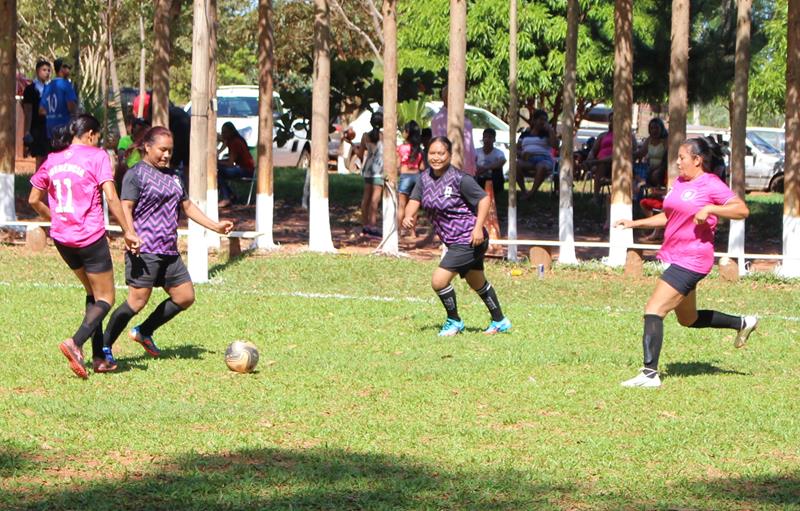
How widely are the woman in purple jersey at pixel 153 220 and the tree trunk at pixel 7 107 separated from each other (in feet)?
30.4

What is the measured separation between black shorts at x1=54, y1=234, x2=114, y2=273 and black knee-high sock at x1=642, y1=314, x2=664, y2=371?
3867 mm

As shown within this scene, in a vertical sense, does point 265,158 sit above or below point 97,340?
above

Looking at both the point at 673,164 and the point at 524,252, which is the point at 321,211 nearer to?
the point at 524,252

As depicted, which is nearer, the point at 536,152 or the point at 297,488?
the point at 297,488

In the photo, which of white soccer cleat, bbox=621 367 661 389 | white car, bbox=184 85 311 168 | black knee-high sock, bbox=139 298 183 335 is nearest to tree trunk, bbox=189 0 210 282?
black knee-high sock, bbox=139 298 183 335


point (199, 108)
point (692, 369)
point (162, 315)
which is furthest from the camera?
point (199, 108)

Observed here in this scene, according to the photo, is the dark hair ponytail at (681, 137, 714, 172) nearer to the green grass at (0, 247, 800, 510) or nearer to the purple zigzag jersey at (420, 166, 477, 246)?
the green grass at (0, 247, 800, 510)

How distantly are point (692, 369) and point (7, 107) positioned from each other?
11649 millimetres

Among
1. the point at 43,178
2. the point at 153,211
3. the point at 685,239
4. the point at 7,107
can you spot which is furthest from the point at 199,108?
the point at 685,239

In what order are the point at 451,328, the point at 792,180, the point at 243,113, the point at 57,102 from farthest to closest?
the point at 243,113 < the point at 57,102 < the point at 792,180 < the point at 451,328

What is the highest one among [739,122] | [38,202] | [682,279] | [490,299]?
[739,122]

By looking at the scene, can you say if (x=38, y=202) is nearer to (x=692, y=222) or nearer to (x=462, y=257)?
(x=462, y=257)

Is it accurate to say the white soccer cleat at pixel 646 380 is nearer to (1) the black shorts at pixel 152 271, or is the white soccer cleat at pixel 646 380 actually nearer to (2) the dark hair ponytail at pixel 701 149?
(2) the dark hair ponytail at pixel 701 149

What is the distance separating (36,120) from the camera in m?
20.9
